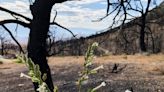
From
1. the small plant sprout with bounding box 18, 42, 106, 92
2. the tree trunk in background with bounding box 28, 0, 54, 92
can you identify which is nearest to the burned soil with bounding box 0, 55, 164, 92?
the tree trunk in background with bounding box 28, 0, 54, 92

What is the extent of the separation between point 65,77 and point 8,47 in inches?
1201

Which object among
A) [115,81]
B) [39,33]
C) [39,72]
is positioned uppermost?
[39,72]

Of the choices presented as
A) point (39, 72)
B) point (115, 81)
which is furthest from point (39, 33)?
point (115, 81)

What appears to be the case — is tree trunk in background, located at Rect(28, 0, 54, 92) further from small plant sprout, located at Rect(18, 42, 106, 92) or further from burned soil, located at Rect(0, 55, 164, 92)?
burned soil, located at Rect(0, 55, 164, 92)

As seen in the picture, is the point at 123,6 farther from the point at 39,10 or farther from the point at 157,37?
the point at 157,37

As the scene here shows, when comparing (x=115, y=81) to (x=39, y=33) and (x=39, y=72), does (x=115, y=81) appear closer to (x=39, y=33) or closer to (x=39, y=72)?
(x=39, y=33)

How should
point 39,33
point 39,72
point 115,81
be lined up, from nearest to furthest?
1. point 39,72
2. point 39,33
3. point 115,81

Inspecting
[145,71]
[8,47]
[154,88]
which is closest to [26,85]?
[145,71]

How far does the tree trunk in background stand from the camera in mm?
7039

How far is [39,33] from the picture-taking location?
708cm

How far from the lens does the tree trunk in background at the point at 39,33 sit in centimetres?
704

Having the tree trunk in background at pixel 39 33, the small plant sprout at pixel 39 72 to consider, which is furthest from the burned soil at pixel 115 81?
the small plant sprout at pixel 39 72

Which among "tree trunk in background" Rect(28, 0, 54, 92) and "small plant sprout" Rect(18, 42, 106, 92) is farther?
"tree trunk in background" Rect(28, 0, 54, 92)

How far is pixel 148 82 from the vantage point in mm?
14227
